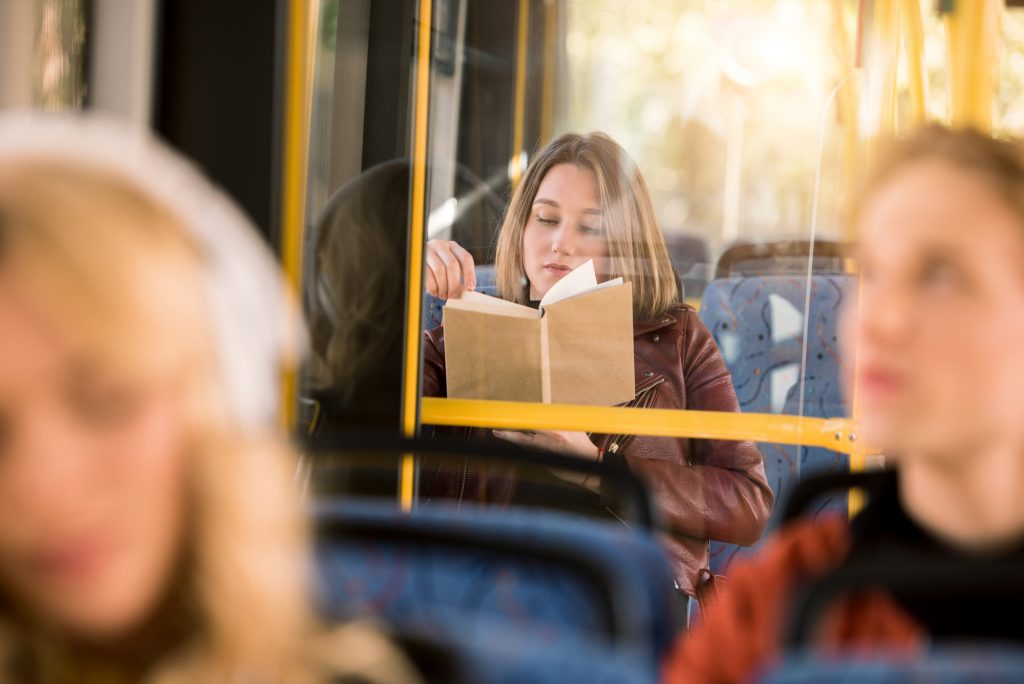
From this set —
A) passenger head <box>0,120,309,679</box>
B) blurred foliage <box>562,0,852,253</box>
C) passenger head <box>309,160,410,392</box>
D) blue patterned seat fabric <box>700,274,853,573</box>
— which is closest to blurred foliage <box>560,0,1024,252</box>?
blurred foliage <box>562,0,852,253</box>

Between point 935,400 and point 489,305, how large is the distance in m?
1.69

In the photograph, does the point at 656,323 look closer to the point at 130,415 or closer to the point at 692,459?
the point at 692,459

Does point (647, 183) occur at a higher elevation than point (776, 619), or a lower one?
higher

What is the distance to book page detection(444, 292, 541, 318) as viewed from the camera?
2635mm

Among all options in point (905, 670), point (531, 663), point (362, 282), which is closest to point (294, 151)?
point (362, 282)

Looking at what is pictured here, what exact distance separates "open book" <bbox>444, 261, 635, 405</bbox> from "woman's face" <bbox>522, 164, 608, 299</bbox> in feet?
0.09

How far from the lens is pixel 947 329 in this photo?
1.04 meters

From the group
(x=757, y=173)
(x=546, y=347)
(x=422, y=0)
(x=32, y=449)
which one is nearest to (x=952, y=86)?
(x=757, y=173)

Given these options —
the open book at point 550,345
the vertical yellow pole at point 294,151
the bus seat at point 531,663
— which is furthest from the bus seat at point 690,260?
the bus seat at point 531,663

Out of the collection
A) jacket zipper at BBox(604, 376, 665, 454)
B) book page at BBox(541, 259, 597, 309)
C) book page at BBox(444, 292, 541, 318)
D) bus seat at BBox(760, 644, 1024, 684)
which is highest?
book page at BBox(541, 259, 597, 309)

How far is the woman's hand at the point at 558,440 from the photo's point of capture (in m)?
2.59

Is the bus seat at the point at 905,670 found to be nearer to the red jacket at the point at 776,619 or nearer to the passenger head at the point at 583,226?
the red jacket at the point at 776,619

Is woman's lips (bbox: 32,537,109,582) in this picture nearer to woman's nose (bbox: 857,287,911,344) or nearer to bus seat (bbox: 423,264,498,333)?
woman's nose (bbox: 857,287,911,344)

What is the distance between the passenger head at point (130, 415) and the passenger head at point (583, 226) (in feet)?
5.82
